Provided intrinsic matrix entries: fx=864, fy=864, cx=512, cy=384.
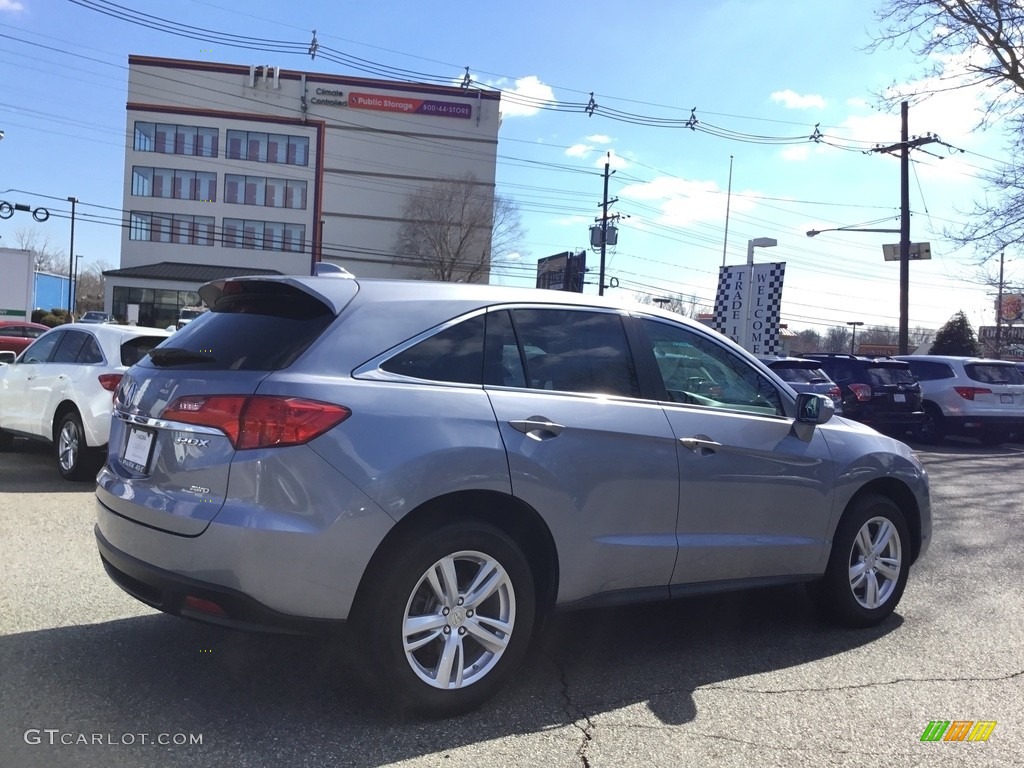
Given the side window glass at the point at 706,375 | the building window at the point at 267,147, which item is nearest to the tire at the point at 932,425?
the side window glass at the point at 706,375

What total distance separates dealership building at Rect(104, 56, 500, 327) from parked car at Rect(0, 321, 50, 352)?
129 ft

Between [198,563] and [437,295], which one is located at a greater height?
[437,295]

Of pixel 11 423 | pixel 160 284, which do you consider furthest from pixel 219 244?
pixel 11 423

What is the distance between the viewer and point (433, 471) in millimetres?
3291

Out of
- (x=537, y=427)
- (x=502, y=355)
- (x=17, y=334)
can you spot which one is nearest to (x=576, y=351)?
(x=502, y=355)

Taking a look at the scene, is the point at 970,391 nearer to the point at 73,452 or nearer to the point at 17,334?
the point at 73,452

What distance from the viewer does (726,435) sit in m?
4.29

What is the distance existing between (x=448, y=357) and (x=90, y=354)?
6347 mm

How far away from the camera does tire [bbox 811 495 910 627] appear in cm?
484

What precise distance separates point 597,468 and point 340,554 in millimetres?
1204

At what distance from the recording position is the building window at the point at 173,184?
63312mm

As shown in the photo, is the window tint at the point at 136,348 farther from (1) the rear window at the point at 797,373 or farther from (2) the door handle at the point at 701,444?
(1) the rear window at the point at 797,373

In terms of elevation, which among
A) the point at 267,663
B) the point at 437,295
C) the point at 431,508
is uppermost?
the point at 437,295

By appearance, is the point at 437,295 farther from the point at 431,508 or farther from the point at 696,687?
the point at 696,687
